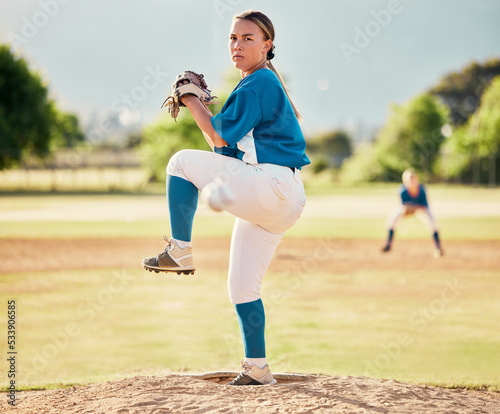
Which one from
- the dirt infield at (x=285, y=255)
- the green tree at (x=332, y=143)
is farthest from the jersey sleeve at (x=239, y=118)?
the green tree at (x=332, y=143)

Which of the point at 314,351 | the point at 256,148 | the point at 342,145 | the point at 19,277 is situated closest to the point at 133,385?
the point at 256,148

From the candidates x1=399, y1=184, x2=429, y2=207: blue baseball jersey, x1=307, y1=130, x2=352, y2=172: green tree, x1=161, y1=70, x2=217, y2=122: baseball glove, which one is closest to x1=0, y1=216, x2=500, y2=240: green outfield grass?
x1=399, y1=184, x2=429, y2=207: blue baseball jersey

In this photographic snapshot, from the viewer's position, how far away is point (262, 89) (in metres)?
3.26

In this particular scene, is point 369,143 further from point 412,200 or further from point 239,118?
point 239,118

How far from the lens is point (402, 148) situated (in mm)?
53812

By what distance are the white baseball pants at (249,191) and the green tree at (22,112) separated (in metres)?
38.3

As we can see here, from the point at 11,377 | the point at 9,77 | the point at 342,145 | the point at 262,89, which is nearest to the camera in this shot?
the point at 262,89

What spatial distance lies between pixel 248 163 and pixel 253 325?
1.03 m

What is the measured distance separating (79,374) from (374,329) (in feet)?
11.2

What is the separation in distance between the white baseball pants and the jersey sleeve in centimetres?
18

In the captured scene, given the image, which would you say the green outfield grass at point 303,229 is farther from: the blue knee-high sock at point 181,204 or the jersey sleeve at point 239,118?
the jersey sleeve at point 239,118

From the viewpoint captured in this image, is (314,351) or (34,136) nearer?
(314,351)

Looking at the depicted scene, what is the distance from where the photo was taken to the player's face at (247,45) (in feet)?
11.1

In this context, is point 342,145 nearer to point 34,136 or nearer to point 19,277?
point 34,136
